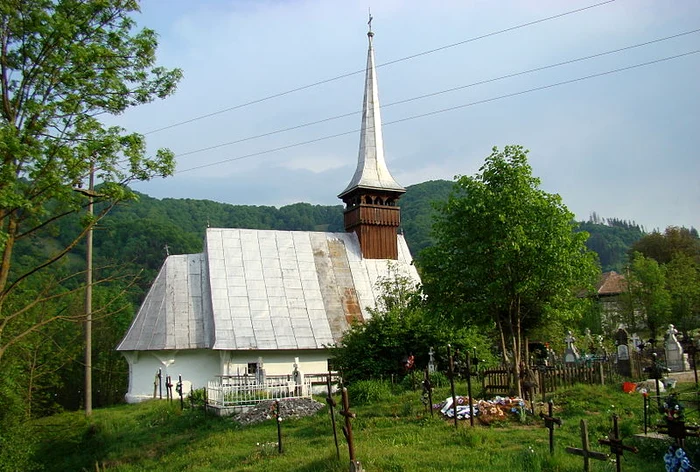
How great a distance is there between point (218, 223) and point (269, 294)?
179ft

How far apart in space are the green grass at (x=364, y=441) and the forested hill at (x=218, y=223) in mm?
36699

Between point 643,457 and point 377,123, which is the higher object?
point 377,123

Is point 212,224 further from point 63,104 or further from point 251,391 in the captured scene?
point 63,104

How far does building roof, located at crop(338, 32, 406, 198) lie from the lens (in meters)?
34.2

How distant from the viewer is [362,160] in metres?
35.2

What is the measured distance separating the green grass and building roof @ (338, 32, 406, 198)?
1598 centimetres

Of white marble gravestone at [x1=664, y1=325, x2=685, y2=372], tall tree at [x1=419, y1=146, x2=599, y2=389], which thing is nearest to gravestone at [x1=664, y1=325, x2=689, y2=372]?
white marble gravestone at [x1=664, y1=325, x2=685, y2=372]

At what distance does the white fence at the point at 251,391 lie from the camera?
66.6 ft

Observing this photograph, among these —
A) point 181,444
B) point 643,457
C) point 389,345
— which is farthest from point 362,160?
point 643,457

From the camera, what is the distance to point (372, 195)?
34062 millimetres

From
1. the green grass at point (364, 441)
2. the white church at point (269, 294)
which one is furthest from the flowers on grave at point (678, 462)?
the white church at point (269, 294)

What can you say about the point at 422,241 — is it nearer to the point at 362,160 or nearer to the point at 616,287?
the point at 616,287

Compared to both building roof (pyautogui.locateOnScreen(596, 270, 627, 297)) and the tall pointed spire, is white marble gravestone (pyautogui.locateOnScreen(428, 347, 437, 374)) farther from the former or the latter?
building roof (pyautogui.locateOnScreen(596, 270, 627, 297))

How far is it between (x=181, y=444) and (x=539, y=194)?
458 inches
